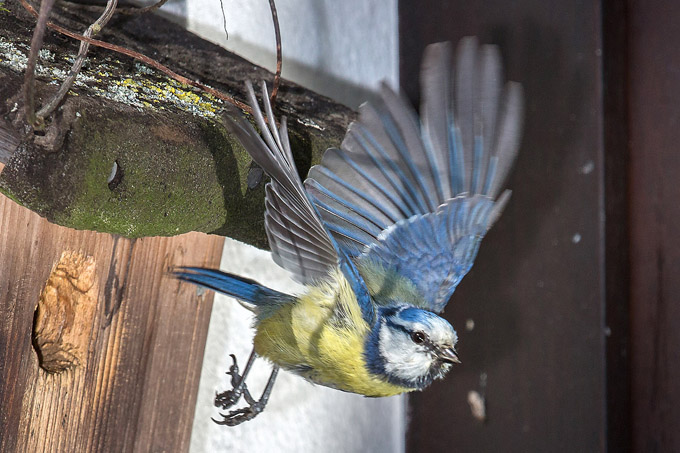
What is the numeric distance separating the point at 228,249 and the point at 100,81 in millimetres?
420

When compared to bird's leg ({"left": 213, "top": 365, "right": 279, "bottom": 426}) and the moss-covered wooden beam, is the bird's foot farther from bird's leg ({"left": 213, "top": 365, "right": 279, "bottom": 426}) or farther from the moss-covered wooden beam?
the moss-covered wooden beam

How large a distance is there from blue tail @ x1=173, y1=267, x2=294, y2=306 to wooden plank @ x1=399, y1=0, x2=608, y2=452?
513mm

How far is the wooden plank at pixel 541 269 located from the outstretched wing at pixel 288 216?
49cm

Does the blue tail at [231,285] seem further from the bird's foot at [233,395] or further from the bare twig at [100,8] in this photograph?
the bare twig at [100,8]

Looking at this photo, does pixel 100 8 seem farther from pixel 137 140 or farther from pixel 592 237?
pixel 592 237

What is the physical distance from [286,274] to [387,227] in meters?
0.37

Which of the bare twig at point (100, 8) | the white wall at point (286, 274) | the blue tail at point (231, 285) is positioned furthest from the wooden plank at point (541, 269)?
the bare twig at point (100, 8)

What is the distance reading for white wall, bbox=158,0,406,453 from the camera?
1.01 m

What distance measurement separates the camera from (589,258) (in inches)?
40.1

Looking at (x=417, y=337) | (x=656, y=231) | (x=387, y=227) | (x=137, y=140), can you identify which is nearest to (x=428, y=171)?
(x=387, y=227)

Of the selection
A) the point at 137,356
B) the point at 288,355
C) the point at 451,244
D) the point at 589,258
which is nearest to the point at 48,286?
the point at 137,356

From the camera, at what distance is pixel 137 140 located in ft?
1.88

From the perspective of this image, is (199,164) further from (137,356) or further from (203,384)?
(203,384)

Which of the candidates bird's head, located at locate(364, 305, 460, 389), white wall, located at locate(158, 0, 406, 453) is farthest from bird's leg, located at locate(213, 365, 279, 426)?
bird's head, located at locate(364, 305, 460, 389)
